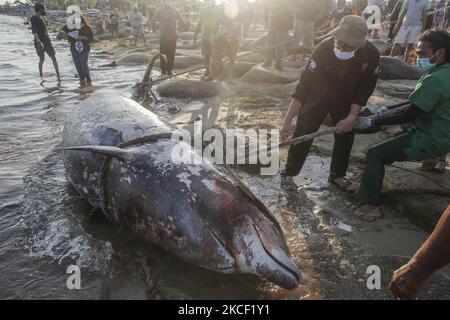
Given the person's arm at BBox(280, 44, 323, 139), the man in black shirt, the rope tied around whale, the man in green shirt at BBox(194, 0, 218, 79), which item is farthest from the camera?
the man in green shirt at BBox(194, 0, 218, 79)

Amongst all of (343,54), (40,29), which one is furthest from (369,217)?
(40,29)

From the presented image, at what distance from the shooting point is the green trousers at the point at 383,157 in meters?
3.76

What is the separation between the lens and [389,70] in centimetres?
926

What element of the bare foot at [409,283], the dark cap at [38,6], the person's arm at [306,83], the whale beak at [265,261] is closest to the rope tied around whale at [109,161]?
the whale beak at [265,261]

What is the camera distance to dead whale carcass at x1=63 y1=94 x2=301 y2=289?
100 inches

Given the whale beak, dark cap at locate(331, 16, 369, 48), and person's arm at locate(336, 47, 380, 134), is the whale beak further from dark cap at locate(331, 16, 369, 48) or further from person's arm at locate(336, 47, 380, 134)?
dark cap at locate(331, 16, 369, 48)

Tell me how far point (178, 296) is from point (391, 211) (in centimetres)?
259

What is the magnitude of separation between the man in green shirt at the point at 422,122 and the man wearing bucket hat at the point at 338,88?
38 cm

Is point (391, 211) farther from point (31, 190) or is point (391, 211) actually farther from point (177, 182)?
point (31, 190)

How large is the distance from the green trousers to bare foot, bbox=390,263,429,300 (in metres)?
2.05

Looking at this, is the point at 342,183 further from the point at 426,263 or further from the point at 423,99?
the point at 426,263

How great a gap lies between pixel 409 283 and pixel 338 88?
8.95ft

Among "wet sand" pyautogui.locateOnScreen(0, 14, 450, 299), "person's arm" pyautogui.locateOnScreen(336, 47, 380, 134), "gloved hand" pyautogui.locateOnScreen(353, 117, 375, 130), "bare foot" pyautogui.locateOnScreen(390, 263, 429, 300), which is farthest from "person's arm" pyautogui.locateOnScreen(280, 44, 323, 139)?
"bare foot" pyautogui.locateOnScreen(390, 263, 429, 300)

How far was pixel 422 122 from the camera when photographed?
379 cm
